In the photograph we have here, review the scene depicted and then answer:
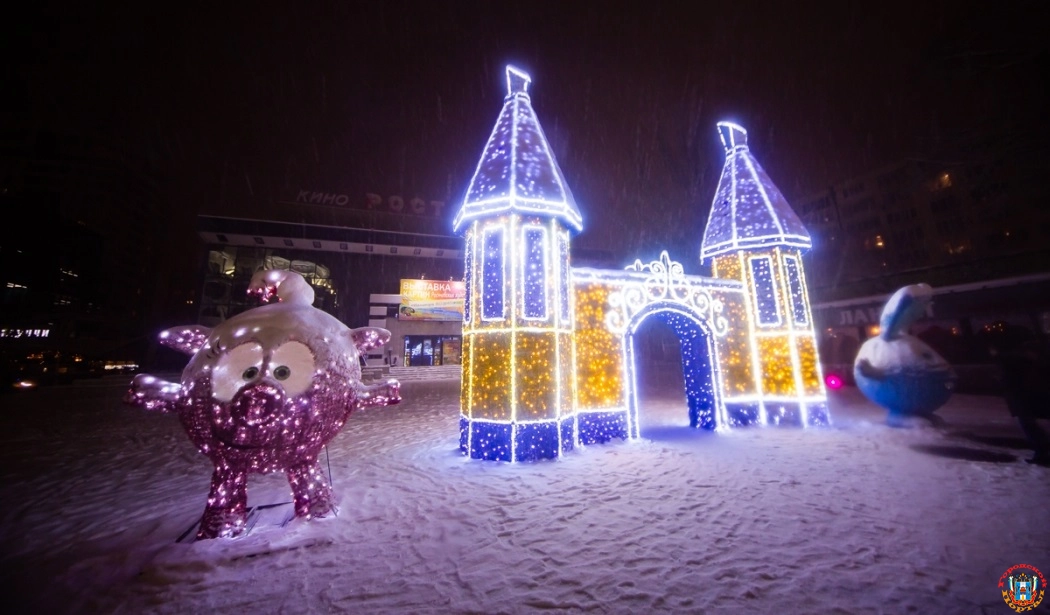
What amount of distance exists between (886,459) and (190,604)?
883 centimetres

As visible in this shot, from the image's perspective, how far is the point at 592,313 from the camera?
26.3 ft

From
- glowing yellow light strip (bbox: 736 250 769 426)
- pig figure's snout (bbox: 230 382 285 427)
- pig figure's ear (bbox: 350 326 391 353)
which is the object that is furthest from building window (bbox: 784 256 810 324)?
pig figure's snout (bbox: 230 382 285 427)

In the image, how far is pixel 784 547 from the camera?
354 cm

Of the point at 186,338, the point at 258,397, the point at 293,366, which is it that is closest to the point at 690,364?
the point at 293,366

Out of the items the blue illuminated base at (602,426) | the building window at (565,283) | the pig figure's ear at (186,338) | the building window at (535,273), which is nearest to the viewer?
the pig figure's ear at (186,338)

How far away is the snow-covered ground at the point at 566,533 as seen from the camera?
9.48 feet

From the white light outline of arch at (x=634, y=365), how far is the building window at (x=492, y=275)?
2940 mm

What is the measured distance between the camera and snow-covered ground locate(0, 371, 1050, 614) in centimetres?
289

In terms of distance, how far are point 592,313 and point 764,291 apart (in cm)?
455

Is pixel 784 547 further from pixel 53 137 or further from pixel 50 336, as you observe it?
pixel 53 137

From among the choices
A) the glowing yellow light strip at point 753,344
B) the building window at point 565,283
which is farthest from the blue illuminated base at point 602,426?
the glowing yellow light strip at point 753,344

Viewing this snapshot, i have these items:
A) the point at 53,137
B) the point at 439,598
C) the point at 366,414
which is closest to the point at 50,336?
the point at 366,414

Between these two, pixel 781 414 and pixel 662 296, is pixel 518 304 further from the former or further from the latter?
pixel 781 414

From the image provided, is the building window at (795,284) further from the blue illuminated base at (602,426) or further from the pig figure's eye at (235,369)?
the pig figure's eye at (235,369)
